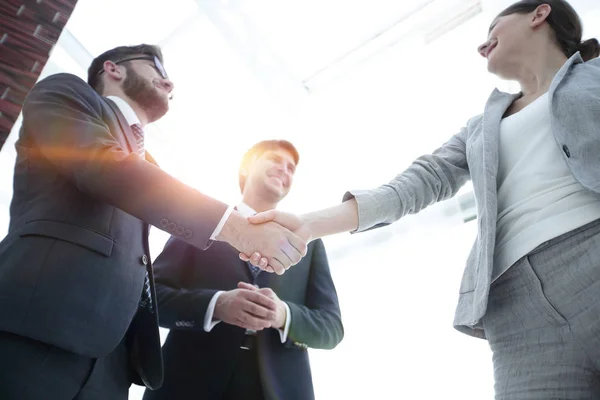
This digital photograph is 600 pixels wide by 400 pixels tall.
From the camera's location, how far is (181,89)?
3.20 metres

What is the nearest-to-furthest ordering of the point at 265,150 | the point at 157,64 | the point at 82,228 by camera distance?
the point at 82,228, the point at 157,64, the point at 265,150

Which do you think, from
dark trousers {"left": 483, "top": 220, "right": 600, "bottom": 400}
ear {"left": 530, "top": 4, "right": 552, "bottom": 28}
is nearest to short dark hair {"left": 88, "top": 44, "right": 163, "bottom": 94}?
ear {"left": 530, "top": 4, "right": 552, "bottom": 28}

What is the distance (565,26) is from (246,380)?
51.2 inches

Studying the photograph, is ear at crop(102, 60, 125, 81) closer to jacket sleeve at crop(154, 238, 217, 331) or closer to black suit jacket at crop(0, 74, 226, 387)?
Answer: black suit jacket at crop(0, 74, 226, 387)

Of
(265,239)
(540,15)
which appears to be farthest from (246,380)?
(540,15)

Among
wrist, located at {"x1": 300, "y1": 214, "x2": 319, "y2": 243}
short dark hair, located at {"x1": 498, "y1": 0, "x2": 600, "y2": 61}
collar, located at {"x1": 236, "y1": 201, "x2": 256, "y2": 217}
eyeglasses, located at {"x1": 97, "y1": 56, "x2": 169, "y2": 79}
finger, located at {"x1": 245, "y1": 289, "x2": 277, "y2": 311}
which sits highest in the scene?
eyeglasses, located at {"x1": 97, "y1": 56, "x2": 169, "y2": 79}

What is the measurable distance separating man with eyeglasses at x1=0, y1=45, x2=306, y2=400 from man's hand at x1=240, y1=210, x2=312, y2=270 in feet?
0.06

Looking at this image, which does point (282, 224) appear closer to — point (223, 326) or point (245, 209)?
point (223, 326)

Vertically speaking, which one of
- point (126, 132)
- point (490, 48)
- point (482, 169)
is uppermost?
point (490, 48)

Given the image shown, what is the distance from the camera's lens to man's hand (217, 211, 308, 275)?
106cm

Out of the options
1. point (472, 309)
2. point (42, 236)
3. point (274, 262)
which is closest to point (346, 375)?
point (274, 262)

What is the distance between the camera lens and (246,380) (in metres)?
1.30

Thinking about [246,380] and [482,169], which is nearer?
[482,169]

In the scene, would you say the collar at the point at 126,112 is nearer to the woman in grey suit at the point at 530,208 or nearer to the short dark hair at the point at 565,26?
the woman in grey suit at the point at 530,208
